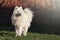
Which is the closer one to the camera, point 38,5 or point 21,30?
point 21,30

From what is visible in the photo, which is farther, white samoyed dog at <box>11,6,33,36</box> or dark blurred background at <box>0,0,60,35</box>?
dark blurred background at <box>0,0,60,35</box>

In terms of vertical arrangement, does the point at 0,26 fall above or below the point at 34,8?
below

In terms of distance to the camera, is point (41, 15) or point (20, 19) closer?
point (20, 19)

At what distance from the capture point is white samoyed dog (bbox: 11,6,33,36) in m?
10.9

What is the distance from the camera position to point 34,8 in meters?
14.6

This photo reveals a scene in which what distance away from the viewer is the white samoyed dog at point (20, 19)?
428 inches

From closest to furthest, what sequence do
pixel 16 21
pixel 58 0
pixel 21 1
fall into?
pixel 16 21
pixel 58 0
pixel 21 1

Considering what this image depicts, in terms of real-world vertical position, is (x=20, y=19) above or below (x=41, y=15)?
above

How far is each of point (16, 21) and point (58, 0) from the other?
345cm

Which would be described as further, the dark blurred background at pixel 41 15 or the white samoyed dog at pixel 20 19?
the dark blurred background at pixel 41 15

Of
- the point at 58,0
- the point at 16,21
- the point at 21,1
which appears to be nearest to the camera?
the point at 16,21

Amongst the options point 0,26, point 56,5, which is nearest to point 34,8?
point 56,5

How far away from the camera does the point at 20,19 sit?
11188 millimetres

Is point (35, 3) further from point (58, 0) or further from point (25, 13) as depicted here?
point (25, 13)
